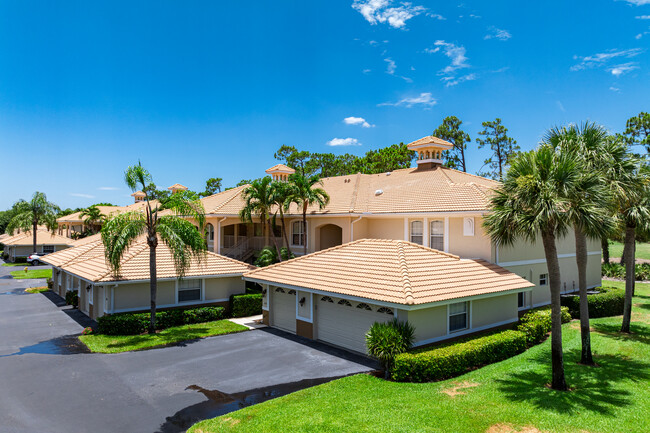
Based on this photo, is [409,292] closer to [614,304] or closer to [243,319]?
[243,319]

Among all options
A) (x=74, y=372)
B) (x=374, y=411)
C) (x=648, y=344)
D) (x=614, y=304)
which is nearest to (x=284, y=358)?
(x=374, y=411)

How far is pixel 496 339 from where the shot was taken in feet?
47.9

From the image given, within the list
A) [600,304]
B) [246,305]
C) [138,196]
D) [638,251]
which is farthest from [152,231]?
[638,251]

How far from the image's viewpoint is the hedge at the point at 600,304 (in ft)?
67.7

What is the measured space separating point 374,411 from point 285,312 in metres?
9.65

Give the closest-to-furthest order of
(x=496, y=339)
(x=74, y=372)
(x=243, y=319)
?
(x=74, y=372)
(x=496, y=339)
(x=243, y=319)

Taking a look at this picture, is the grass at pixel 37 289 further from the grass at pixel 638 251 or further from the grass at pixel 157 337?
the grass at pixel 638 251

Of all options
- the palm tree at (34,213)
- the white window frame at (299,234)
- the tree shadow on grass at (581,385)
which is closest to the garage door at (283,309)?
the white window frame at (299,234)

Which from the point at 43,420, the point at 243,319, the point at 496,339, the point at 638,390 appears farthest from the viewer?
the point at 243,319

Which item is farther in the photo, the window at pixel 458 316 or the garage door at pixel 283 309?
the garage door at pixel 283 309

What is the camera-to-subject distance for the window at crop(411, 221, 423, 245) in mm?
22403

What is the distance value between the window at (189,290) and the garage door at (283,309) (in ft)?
15.0

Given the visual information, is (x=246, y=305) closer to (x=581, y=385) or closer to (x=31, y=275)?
(x=581, y=385)

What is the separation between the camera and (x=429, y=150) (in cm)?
2830
